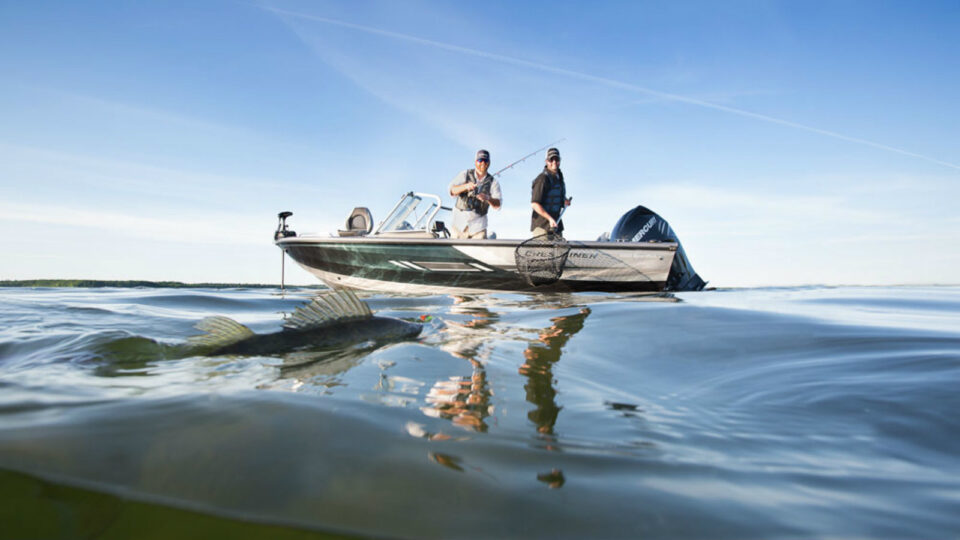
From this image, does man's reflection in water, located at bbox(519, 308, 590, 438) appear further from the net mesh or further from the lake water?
the net mesh

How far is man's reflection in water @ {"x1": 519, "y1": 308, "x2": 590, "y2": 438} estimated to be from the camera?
154 cm

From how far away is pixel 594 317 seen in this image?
13.2 ft

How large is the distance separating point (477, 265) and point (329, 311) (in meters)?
5.87

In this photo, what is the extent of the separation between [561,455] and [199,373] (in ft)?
5.34

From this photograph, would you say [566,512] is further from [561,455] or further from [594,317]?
[594,317]

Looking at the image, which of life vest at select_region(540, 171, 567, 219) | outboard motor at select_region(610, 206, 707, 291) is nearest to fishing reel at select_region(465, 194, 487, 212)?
life vest at select_region(540, 171, 567, 219)

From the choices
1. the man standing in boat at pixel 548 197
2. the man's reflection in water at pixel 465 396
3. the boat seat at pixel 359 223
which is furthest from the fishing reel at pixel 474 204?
the man's reflection in water at pixel 465 396

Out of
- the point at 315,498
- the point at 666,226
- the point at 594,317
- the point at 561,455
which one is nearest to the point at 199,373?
the point at 315,498

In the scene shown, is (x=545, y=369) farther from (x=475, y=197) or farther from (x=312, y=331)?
(x=475, y=197)

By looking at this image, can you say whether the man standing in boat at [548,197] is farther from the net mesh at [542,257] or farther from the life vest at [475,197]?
the life vest at [475,197]

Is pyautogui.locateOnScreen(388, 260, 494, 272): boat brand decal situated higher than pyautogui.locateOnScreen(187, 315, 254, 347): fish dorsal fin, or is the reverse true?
pyautogui.locateOnScreen(388, 260, 494, 272): boat brand decal

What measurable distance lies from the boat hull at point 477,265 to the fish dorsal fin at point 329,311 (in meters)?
5.53

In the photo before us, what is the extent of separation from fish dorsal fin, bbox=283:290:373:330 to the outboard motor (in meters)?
7.64

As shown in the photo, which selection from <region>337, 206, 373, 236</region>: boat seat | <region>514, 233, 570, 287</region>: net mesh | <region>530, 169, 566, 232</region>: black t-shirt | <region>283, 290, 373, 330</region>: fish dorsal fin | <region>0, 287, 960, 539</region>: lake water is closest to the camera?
<region>0, 287, 960, 539</region>: lake water
